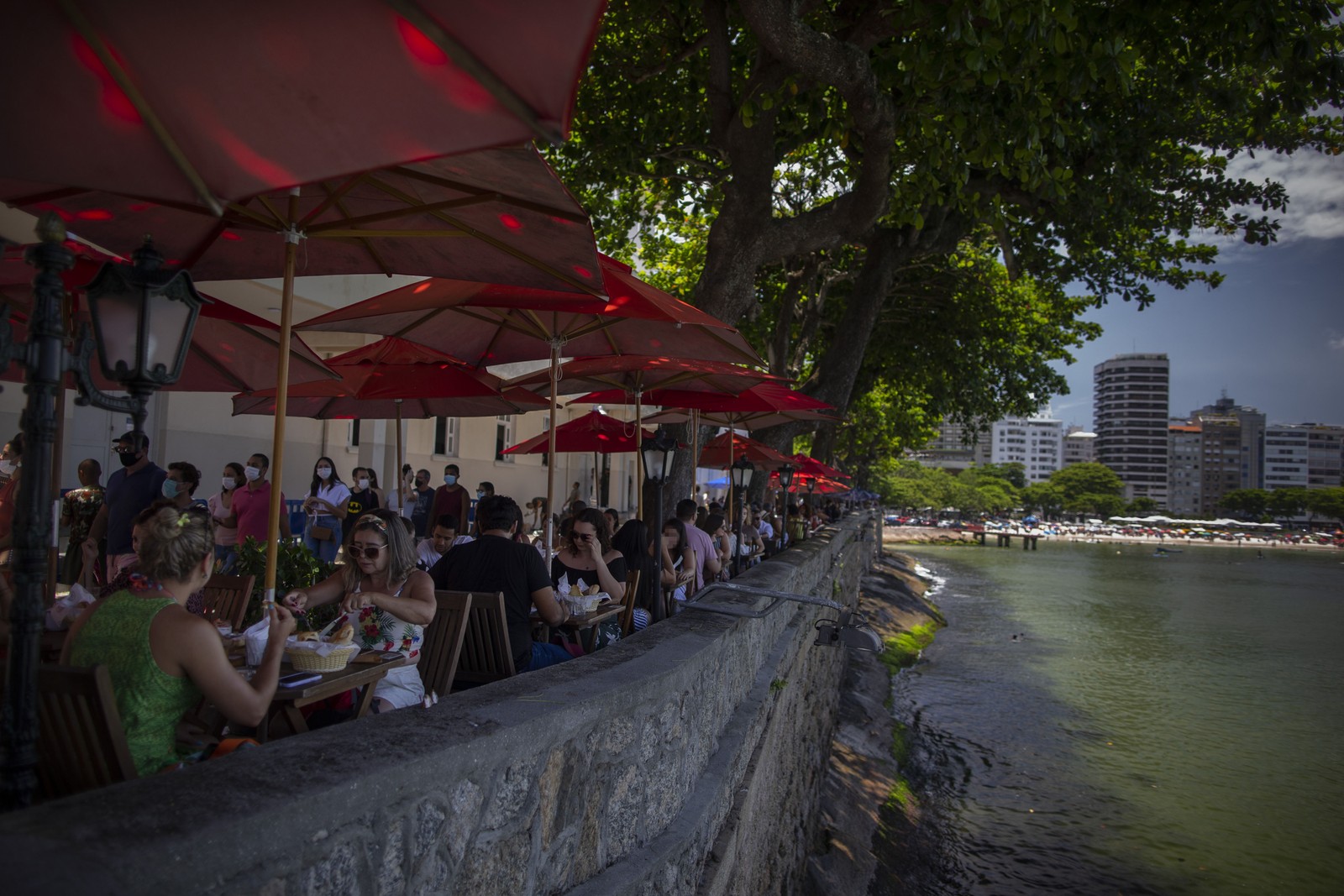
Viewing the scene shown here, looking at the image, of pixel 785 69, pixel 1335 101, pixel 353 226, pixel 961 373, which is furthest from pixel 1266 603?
pixel 353 226

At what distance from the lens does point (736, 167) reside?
10.1 metres

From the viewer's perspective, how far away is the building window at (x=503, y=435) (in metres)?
22.2

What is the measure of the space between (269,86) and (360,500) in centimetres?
744

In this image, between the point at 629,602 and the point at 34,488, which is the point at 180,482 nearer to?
the point at 629,602

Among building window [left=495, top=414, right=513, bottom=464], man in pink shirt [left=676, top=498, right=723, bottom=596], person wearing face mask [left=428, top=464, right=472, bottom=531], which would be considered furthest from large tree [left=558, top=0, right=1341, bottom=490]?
building window [left=495, top=414, right=513, bottom=464]

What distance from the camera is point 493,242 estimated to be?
396 centimetres

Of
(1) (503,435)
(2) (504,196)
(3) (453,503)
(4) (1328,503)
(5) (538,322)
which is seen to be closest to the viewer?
(2) (504,196)

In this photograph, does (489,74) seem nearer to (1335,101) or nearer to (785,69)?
(785,69)

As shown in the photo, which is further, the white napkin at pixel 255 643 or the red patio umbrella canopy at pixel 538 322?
the red patio umbrella canopy at pixel 538 322

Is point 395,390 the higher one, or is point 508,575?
point 395,390

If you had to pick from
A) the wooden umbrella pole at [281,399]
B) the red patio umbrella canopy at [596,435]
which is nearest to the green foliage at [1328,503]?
the red patio umbrella canopy at [596,435]

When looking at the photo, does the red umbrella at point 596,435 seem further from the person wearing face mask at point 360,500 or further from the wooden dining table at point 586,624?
the wooden dining table at point 586,624

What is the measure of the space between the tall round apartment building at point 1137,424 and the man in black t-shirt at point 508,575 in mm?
177364

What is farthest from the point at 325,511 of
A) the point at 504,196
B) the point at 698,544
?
the point at 504,196
